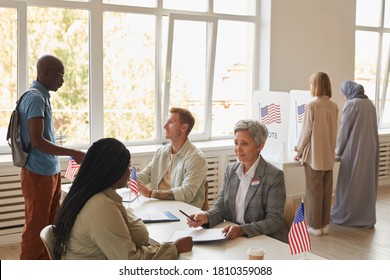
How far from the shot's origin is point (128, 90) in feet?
20.9

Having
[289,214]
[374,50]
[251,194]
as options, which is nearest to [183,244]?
[251,194]

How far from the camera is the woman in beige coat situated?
5594mm

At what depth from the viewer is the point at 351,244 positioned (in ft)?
Answer: 17.8

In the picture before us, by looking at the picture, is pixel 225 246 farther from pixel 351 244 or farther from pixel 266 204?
pixel 351 244

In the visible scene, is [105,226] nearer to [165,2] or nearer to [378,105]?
[165,2]

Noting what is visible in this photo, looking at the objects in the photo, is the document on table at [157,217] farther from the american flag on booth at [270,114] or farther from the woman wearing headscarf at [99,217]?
the american flag on booth at [270,114]

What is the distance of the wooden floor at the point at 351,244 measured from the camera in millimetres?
5027

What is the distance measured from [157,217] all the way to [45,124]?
1268mm

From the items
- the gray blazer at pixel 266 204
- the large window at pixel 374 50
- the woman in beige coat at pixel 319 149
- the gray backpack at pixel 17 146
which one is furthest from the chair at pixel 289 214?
the large window at pixel 374 50

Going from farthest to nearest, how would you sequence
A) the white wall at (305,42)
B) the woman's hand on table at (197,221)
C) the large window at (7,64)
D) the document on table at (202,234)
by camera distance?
the white wall at (305,42)
the large window at (7,64)
the woman's hand on table at (197,221)
the document on table at (202,234)

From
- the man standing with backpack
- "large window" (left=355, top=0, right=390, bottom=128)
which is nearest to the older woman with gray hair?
the man standing with backpack

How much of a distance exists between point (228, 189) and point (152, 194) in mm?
725

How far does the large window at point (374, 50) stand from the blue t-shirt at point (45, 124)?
577 cm
